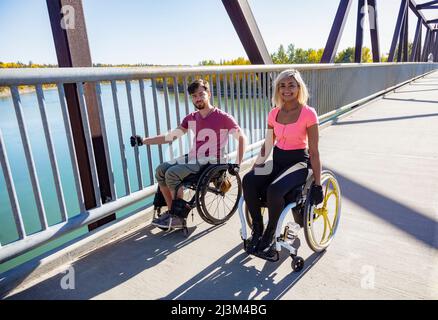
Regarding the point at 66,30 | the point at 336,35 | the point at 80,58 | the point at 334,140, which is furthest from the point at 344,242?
the point at 336,35

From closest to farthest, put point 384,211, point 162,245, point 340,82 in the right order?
point 162,245
point 384,211
point 340,82

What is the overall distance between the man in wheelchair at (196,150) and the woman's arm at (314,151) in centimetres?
67

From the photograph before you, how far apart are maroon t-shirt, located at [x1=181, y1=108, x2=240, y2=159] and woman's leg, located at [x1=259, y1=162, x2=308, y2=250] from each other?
68 cm

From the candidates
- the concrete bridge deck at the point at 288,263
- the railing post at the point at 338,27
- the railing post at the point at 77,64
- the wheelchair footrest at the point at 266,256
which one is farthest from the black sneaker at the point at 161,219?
the railing post at the point at 338,27

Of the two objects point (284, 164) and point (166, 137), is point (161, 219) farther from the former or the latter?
point (284, 164)

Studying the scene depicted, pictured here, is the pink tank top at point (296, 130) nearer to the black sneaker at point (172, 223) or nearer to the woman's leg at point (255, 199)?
the woman's leg at point (255, 199)

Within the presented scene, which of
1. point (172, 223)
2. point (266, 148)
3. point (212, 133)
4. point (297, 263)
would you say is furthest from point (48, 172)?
point (297, 263)

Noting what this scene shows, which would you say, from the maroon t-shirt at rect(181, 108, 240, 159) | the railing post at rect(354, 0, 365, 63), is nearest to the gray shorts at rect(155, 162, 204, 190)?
the maroon t-shirt at rect(181, 108, 240, 159)

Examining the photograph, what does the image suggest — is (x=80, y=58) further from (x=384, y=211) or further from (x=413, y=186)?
(x=413, y=186)

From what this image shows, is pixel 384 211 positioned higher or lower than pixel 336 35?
lower

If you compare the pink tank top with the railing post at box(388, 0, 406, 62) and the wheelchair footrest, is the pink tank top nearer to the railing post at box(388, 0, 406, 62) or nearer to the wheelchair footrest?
the wheelchair footrest

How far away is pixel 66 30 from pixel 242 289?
2132mm
